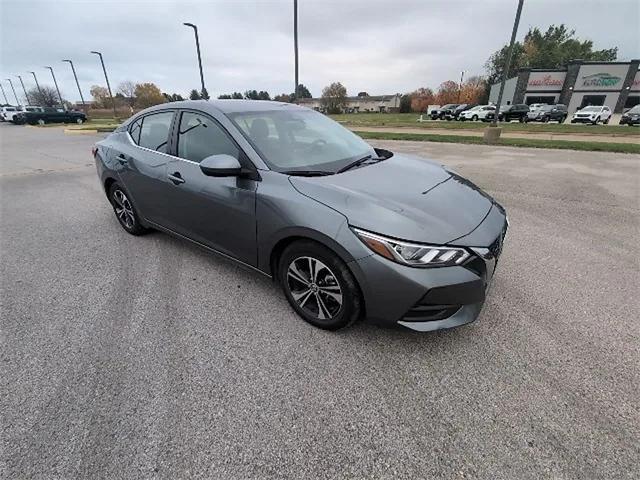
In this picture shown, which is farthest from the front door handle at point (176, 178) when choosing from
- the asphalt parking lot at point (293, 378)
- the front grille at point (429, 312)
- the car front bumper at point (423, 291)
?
the front grille at point (429, 312)

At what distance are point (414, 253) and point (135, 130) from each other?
3.51 m

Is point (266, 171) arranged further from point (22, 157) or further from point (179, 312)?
point (22, 157)

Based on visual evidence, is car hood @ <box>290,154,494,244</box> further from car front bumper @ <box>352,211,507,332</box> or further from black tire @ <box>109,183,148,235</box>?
black tire @ <box>109,183,148,235</box>

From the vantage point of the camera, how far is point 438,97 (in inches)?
2968

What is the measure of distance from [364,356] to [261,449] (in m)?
0.88

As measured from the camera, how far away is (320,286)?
8.01ft

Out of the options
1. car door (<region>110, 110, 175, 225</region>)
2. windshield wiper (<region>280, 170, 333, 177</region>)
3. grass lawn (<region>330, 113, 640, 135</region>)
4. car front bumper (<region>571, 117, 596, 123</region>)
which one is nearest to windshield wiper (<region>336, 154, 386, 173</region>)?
windshield wiper (<region>280, 170, 333, 177</region>)

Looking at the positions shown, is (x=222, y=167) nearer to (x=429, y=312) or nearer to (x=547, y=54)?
(x=429, y=312)

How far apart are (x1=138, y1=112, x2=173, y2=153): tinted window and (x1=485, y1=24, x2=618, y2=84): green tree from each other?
79480 mm

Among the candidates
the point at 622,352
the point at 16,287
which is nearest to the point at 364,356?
the point at 622,352

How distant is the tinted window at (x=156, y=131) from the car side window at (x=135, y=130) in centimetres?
7

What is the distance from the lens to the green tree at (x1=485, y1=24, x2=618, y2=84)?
69.7 meters

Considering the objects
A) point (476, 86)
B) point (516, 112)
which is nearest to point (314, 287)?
point (516, 112)

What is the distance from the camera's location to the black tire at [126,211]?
407 centimetres
